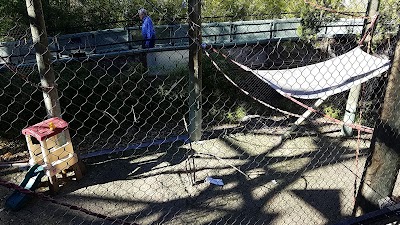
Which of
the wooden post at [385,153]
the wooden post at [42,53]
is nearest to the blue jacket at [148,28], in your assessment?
the wooden post at [42,53]

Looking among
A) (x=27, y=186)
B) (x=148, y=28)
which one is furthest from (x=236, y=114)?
(x=27, y=186)

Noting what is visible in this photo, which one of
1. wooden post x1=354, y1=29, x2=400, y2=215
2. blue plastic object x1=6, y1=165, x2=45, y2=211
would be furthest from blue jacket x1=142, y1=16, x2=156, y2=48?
wooden post x1=354, y1=29, x2=400, y2=215

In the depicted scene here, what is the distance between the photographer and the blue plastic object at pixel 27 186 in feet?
10.0

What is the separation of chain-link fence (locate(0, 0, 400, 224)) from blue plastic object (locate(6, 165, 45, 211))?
12mm

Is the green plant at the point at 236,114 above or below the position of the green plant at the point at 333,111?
above

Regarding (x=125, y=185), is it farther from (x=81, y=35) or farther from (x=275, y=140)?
(x=81, y=35)

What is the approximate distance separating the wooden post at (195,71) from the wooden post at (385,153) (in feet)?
6.04

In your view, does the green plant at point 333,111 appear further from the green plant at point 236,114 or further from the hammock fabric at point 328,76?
the hammock fabric at point 328,76

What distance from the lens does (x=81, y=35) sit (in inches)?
195

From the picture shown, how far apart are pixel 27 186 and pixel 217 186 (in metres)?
1.63

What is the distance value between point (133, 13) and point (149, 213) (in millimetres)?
4066

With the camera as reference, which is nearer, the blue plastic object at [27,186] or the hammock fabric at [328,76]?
the blue plastic object at [27,186]

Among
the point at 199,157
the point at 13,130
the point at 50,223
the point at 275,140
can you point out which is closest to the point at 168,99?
the point at 199,157

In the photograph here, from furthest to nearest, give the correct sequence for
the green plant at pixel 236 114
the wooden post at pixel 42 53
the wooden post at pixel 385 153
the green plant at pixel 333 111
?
the green plant at pixel 333 111 → the green plant at pixel 236 114 → the wooden post at pixel 42 53 → the wooden post at pixel 385 153
